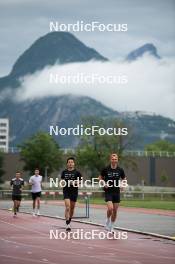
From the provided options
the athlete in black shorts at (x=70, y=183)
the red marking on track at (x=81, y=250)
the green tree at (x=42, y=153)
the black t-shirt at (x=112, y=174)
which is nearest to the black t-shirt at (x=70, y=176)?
the athlete in black shorts at (x=70, y=183)

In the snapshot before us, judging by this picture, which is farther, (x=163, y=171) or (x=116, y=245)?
(x=163, y=171)

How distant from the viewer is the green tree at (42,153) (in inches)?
3041

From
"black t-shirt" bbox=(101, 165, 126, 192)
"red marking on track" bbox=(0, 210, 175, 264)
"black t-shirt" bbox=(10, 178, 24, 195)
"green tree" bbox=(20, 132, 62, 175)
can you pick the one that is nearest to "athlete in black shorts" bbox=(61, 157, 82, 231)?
"red marking on track" bbox=(0, 210, 175, 264)

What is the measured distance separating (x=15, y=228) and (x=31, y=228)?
445 mm

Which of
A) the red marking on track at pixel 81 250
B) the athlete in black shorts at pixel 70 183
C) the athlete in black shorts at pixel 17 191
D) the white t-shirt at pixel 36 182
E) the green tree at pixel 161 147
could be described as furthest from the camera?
the green tree at pixel 161 147

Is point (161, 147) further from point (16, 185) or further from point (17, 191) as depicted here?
point (17, 191)

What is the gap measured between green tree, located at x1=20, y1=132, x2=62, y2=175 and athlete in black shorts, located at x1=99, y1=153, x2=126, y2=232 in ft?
197

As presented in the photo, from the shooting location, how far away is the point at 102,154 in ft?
239

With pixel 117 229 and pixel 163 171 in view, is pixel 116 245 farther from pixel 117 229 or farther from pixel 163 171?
pixel 163 171

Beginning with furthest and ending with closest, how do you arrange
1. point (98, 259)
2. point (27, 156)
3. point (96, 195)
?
point (27, 156), point (96, 195), point (98, 259)

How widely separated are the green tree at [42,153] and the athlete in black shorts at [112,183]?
197 ft

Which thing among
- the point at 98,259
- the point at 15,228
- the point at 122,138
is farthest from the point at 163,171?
the point at 98,259

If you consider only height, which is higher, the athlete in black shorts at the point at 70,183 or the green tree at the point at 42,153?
the green tree at the point at 42,153

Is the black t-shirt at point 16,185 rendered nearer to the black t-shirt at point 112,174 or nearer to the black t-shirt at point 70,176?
the black t-shirt at point 70,176
